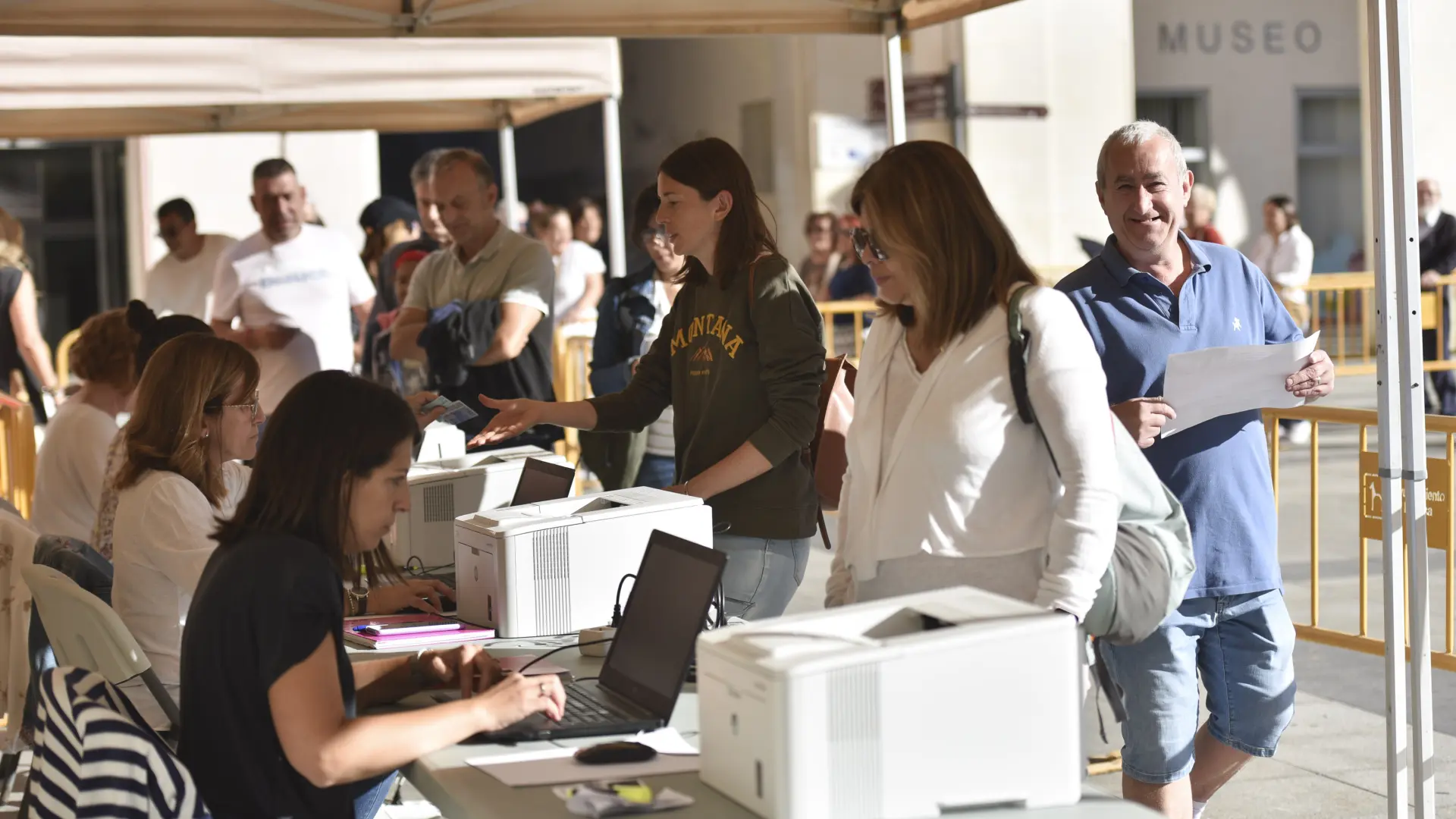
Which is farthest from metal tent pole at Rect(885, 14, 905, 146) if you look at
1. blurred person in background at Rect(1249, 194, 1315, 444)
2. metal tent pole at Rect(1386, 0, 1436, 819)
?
blurred person in background at Rect(1249, 194, 1315, 444)

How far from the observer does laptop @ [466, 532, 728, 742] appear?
2.45m

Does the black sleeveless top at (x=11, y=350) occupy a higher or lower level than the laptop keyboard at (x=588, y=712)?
higher

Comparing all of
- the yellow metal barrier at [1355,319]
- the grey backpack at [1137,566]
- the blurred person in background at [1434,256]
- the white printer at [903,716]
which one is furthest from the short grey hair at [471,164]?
the blurred person in background at [1434,256]

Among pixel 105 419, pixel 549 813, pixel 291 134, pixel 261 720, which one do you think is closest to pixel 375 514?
pixel 261 720

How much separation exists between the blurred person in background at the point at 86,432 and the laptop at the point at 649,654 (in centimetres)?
244

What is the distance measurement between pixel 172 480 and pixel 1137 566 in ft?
6.30

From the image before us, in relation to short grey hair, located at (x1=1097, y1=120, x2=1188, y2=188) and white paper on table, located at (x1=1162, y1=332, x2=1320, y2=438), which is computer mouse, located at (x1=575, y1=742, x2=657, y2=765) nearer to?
white paper on table, located at (x1=1162, y1=332, x2=1320, y2=438)

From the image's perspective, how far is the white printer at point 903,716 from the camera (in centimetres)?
189

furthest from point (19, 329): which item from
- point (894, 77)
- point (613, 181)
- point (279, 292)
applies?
point (894, 77)

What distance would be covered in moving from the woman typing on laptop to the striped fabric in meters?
0.09

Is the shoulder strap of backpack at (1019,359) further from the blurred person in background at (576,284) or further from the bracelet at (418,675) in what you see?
the blurred person in background at (576,284)

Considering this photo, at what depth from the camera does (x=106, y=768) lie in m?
2.20

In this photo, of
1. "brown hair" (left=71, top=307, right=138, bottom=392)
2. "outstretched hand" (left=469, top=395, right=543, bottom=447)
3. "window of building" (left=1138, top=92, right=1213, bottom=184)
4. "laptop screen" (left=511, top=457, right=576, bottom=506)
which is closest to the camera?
"laptop screen" (left=511, top=457, right=576, bottom=506)

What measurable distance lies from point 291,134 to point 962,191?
40.4 feet
